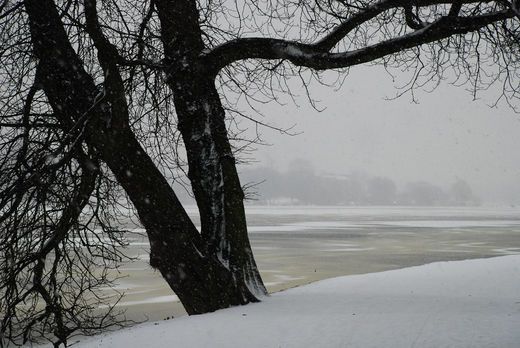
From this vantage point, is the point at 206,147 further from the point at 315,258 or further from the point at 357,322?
the point at 315,258

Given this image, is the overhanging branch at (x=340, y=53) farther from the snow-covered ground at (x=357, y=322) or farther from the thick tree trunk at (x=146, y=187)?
the snow-covered ground at (x=357, y=322)

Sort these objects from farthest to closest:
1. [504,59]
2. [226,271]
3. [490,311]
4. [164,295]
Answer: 1. [164,295]
2. [504,59]
3. [226,271]
4. [490,311]

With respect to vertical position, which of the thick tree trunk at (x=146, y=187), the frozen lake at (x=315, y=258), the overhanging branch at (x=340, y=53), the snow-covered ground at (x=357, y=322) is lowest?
the frozen lake at (x=315, y=258)

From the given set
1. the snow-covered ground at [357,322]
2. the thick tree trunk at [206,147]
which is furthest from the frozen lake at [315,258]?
the snow-covered ground at [357,322]

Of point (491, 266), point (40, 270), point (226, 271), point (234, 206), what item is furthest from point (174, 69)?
point (491, 266)

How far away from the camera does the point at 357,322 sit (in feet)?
12.8

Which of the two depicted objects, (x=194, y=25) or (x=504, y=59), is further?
(x=504, y=59)

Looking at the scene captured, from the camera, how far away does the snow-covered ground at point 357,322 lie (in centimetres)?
347

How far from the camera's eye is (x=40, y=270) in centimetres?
521

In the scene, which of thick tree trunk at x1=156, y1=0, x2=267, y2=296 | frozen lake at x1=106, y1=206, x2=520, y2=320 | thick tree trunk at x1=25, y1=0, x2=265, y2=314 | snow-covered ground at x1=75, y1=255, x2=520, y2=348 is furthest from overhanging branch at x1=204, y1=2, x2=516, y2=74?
frozen lake at x1=106, y1=206, x2=520, y2=320

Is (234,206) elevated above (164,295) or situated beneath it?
elevated above

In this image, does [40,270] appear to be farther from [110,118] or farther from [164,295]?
[164,295]

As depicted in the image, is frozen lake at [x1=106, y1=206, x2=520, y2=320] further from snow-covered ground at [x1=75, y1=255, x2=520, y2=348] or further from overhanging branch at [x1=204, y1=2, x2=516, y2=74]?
overhanging branch at [x1=204, y1=2, x2=516, y2=74]

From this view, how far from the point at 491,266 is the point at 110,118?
275 inches
